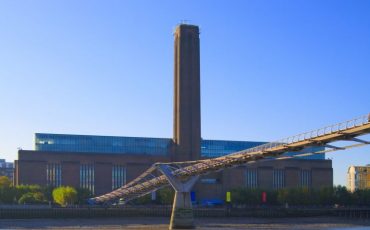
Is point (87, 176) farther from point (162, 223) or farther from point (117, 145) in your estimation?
point (162, 223)

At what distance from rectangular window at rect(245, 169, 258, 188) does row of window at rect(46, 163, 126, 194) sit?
31366mm

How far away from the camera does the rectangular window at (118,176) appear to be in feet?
539

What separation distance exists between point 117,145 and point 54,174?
19392mm

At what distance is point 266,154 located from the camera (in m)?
77.1

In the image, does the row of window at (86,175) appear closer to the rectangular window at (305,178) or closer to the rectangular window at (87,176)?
the rectangular window at (87,176)

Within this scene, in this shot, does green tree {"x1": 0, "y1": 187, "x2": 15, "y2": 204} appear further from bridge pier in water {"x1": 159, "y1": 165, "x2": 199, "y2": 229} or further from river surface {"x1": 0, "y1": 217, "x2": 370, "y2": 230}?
bridge pier in water {"x1": 159, "y1": 165, "x2": 199, "y2": 229}

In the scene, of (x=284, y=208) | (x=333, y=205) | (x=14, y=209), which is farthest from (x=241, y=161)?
(x=333, y=205)

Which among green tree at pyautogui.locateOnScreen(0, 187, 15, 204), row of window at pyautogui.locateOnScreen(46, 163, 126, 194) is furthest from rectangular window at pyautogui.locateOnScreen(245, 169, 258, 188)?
green tree at pyautogui.locateOnScreen(0, 187, 15, 204)

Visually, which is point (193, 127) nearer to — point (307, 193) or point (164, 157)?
point (164, 157)

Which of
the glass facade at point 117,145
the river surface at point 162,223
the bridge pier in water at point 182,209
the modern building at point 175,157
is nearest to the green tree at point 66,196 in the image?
the modern building at point 175,157

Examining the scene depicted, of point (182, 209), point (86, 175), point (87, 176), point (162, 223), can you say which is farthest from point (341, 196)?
point (182, 209)

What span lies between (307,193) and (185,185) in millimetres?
73325

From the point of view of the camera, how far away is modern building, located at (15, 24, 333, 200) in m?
158

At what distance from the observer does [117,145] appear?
17275 cm
